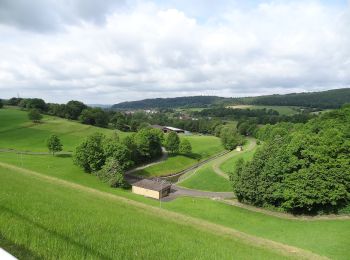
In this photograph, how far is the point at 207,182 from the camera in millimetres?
66438

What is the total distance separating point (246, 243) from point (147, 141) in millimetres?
62484

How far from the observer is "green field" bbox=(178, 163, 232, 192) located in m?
63.3

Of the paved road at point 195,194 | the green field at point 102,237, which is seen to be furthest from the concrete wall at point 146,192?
the green field at point 102,237

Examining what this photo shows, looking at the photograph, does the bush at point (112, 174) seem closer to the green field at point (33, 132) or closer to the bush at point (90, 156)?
the bush at point (90, 156)

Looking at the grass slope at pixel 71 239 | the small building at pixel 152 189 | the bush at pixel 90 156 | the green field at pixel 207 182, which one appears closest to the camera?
the grass slope at pixel 71 239

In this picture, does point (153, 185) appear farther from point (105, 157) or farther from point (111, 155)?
point (105, 157)

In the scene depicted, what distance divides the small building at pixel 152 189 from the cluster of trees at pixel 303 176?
1360 centimetres

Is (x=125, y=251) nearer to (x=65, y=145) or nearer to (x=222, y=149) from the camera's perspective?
(x=65, y=145)

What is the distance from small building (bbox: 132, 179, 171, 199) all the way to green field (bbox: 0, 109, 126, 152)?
4179cm

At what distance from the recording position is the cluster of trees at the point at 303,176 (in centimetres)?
4122

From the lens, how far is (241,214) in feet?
137

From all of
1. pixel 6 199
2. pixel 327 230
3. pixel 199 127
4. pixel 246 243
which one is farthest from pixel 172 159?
pixel 199 127

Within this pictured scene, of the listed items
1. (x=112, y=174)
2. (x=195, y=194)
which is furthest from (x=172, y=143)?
(x=112, y=174)

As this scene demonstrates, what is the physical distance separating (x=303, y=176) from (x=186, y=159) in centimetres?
5286
